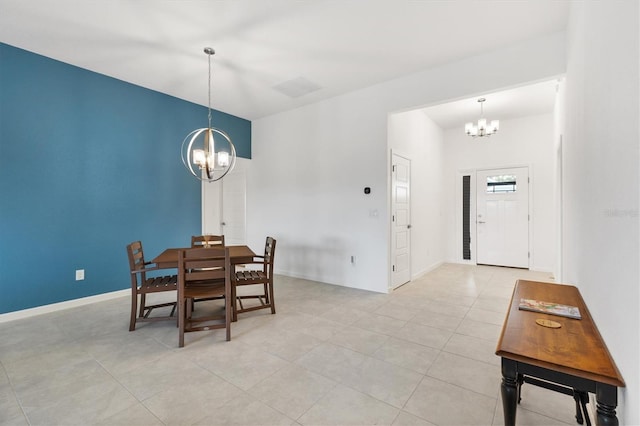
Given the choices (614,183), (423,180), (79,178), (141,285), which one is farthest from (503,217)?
(79,178)

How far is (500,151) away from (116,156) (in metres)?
6.91

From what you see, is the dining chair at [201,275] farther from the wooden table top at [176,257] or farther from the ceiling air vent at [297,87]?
the ceiling air vent at [297,87]

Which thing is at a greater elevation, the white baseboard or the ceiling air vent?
the ceiling air vent

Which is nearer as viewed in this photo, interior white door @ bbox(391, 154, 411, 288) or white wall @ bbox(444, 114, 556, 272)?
interior white door @ bbox(391, 154, 411, 288)

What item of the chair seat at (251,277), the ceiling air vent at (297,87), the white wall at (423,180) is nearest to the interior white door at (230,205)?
the ceiling air vent at (297,87)

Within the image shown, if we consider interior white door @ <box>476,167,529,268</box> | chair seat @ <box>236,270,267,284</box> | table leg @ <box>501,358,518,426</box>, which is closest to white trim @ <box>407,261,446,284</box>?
interior white door @ <box>476,167,529,268</box>

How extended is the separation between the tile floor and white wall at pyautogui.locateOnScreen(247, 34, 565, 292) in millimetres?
1291

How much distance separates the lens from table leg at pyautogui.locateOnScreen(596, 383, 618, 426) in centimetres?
98

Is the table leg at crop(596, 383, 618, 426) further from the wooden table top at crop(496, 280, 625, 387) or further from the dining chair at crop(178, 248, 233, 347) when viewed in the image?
the dining chair at crop(178, 248, 233, 347)

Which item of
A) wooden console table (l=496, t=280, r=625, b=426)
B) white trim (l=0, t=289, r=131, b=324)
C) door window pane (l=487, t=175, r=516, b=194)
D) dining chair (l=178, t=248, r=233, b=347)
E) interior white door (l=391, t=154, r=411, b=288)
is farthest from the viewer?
door window pane (l=487, t=175, r=516, b=194)

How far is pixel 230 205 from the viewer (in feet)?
20.0

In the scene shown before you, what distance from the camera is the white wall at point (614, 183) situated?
893 mm

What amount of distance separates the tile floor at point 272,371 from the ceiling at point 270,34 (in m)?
3.03

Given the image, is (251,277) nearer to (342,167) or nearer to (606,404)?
(342,167)
